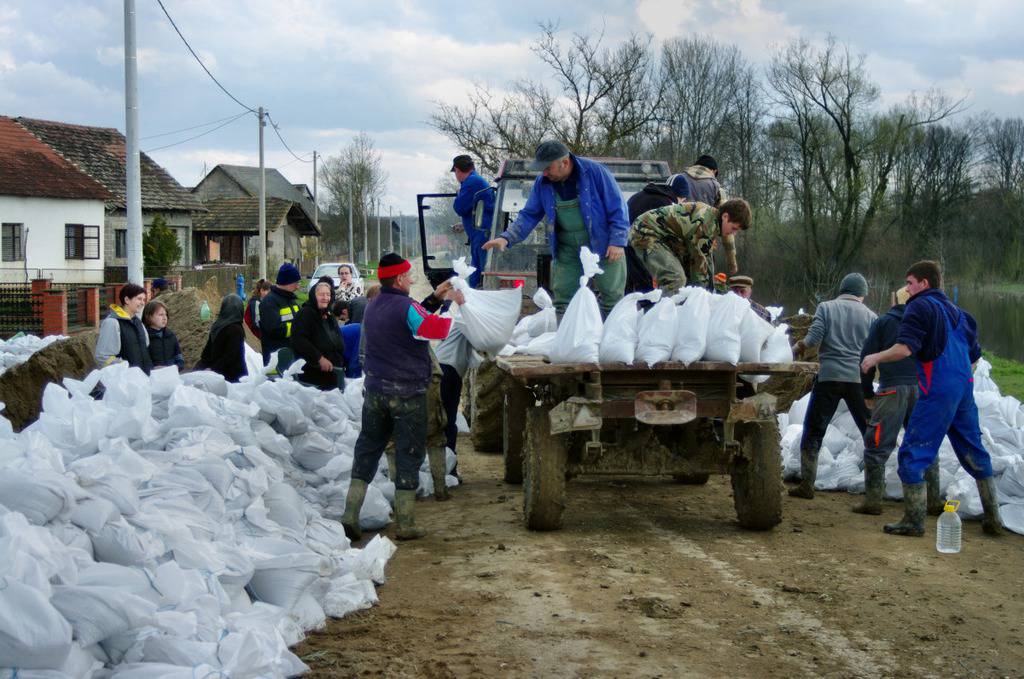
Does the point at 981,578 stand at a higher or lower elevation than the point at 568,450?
lower

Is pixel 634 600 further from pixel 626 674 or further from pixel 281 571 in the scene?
pixel 281 571

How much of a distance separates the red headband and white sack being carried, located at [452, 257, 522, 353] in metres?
0.50

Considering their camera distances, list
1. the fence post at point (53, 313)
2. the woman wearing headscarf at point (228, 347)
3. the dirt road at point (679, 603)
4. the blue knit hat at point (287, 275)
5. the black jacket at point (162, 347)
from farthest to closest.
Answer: the fence post at point (53, 313), the woman wearing headscarf at point (228, 347), the blue knit hat at point (287, 275), the black jacket at point (162, 347), the dirt road at point (679, 603)

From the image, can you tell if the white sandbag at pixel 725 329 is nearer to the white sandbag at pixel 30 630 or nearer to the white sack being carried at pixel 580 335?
Answer: the white sack being carried at pixel 580 335

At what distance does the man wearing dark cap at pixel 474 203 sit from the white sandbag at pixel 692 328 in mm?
4240

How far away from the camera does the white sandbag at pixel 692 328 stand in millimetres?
6191

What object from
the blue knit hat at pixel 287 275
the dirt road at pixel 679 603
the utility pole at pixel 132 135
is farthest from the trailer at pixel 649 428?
the utility pole at pixel 132 135

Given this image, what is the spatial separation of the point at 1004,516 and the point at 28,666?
620cm

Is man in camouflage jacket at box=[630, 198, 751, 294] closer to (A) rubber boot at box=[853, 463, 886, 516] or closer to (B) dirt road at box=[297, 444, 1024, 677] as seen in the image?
(B) dirt road at box=[297, 444, 1024, 677]

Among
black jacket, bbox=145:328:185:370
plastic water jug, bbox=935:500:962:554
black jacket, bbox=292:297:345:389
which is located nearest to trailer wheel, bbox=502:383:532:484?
black jacket, bbox=292:297:345:389

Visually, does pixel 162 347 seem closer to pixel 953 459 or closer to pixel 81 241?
pixel 953 459

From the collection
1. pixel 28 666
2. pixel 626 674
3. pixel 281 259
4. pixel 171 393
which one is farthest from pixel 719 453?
pixel 281 259

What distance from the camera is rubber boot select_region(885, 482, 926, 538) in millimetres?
6914

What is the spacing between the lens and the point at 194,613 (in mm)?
4000
